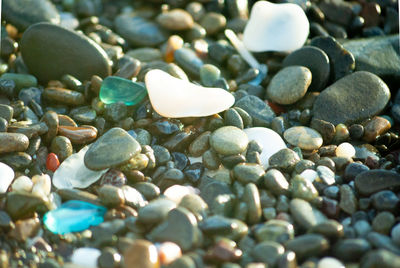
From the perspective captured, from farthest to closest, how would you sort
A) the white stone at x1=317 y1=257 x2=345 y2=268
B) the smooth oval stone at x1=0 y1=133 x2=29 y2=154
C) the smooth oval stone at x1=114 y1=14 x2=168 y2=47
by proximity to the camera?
1. the smooth oval stone at x1=114 y1=14 x2=168 y2=47
2. the smooth oval stone at x1=0 y1=133 x2=29 y2=154
3. the white stone at x1=317 y1=257 x2=345 y2=268

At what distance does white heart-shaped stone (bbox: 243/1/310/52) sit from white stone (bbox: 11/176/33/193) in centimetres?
136

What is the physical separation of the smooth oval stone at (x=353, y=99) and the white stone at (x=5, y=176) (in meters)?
1.30

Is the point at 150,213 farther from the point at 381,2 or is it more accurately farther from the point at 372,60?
the point at 381,2

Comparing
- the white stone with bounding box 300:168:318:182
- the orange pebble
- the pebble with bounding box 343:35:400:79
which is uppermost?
the pebble with bounding box 343:35:400:79

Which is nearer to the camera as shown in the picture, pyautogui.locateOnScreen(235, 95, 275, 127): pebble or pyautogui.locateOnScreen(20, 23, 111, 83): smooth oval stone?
pyautogui.locateOnScreen(235, 95, 275, 127): pebble

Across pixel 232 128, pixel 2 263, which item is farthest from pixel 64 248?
pixel 232 128

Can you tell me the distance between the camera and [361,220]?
170 cm

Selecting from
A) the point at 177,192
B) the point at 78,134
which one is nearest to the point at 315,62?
the point at 177,192

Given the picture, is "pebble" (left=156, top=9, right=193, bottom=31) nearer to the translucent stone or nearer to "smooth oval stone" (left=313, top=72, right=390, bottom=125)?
the translucent stone

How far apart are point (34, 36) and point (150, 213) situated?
47.8 inches

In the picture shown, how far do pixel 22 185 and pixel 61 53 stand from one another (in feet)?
2.60

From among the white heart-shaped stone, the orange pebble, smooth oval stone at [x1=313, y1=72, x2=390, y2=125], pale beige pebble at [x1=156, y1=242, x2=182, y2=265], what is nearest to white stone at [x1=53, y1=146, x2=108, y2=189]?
the orange pebble

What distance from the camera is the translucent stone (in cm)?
225

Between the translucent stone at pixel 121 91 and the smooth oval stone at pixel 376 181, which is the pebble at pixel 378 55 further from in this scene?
the translucent stone at pixel 121 91
